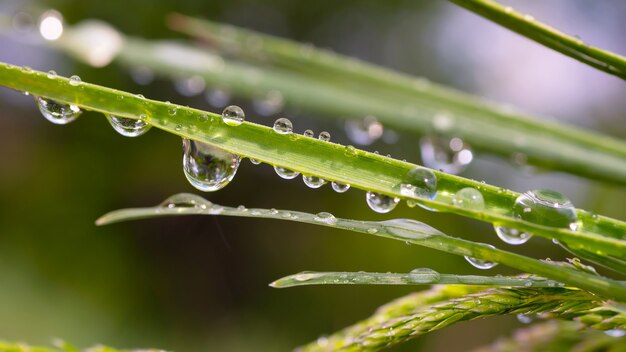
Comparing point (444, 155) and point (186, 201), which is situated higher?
point (444, 155)

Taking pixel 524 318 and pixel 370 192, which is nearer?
pixel 370 192

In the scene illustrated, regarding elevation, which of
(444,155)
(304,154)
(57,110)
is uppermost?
(444,155)

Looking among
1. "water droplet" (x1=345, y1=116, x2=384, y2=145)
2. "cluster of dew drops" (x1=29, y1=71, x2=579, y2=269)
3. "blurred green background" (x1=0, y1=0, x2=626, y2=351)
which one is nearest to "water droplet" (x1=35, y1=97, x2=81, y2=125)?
"cluster of dew drops" (x1=29, y1=71, x2=579, y2=269)

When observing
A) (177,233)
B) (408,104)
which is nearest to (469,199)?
(408,104)

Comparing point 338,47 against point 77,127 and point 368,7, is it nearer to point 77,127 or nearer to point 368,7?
point 368,7

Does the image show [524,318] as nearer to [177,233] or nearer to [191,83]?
[191,83]

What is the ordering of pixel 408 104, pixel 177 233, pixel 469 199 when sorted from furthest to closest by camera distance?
pixel 177 233, pixel 408 104, pixel 469 199

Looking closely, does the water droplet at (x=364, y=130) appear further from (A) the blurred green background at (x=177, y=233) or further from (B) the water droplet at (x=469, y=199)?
(A) the blurred green background at (x=177, y=233)
